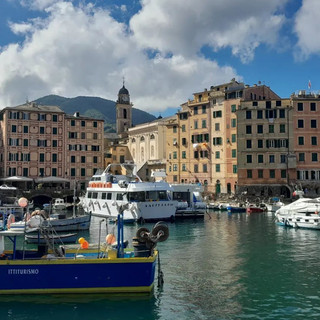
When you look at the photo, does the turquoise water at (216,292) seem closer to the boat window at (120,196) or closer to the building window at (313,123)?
the boat window at (120,196)

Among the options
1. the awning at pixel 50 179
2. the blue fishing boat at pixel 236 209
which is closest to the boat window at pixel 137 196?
the blue fishing boat at pixel 236 209

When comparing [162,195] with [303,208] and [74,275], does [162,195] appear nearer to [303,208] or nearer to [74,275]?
[303,208]

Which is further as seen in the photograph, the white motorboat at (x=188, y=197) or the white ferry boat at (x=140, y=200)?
the white motorboat at (x=188, y=197)

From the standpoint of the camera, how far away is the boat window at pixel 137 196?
49.3 meters

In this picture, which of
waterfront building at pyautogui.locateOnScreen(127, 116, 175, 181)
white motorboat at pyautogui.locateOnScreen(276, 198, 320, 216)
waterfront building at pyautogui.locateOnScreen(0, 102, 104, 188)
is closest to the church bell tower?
waterfront building at pyautogui.locateOnScreen(127, 116, 175, 181)

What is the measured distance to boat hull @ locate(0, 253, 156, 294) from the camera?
17969 mm

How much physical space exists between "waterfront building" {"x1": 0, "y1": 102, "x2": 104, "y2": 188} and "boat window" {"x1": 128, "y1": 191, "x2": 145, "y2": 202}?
109 ft

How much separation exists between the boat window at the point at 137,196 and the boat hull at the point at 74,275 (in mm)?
30943

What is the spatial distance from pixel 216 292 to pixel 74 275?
19.9 ft

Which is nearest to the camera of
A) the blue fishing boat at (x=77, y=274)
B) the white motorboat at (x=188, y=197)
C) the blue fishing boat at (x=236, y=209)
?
the blue fishing boat at (x=77, y=274)

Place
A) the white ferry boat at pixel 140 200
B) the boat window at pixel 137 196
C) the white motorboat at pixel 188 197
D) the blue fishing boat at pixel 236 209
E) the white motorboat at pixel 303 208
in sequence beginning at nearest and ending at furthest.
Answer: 1. the white motorboat at pixel 303 208
2. the white ferry boat at pixel 140 200
3. the boat window at pixel 137 196
4. the white motorboat at pixel 188 197
5. the blue fishing boat at pixel 236 209

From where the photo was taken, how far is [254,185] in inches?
2948

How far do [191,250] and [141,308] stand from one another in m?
13.7

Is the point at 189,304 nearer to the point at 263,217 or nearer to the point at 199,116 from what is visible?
the point at 263,217
